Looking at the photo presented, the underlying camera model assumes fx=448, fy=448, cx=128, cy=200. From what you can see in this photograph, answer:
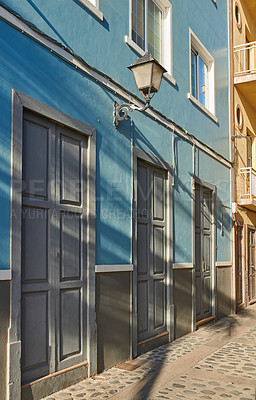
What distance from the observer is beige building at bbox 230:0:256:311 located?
1255cm

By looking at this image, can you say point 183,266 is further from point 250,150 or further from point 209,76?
point 250,150

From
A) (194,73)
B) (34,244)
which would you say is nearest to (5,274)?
(34,244)

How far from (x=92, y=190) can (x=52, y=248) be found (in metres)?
1.05

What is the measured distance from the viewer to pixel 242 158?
13.5 meters

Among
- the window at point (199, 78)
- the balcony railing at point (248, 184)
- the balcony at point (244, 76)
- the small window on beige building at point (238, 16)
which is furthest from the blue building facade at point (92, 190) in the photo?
the small window on beige building at point (238, 16)

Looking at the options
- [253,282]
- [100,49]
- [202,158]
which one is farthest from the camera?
[253,282]

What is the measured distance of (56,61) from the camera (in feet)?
17.1

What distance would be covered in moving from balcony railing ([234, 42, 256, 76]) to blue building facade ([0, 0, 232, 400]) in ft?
11.6

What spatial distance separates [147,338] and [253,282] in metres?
8.10

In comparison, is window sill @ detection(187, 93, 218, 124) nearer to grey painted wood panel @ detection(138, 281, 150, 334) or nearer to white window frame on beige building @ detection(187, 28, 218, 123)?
white window frame on beige building @ detection(187, 28, 218, 123)

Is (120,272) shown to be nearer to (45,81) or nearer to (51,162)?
(51,162)

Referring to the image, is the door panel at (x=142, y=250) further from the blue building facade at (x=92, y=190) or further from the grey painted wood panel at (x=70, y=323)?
the grey painted wood panel at (x=70, y=323)

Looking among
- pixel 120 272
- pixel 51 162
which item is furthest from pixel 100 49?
pixel 120 272

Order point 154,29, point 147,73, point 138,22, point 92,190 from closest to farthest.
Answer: point 92,190 < point 147,73 < point 138,22 < point 154,29
